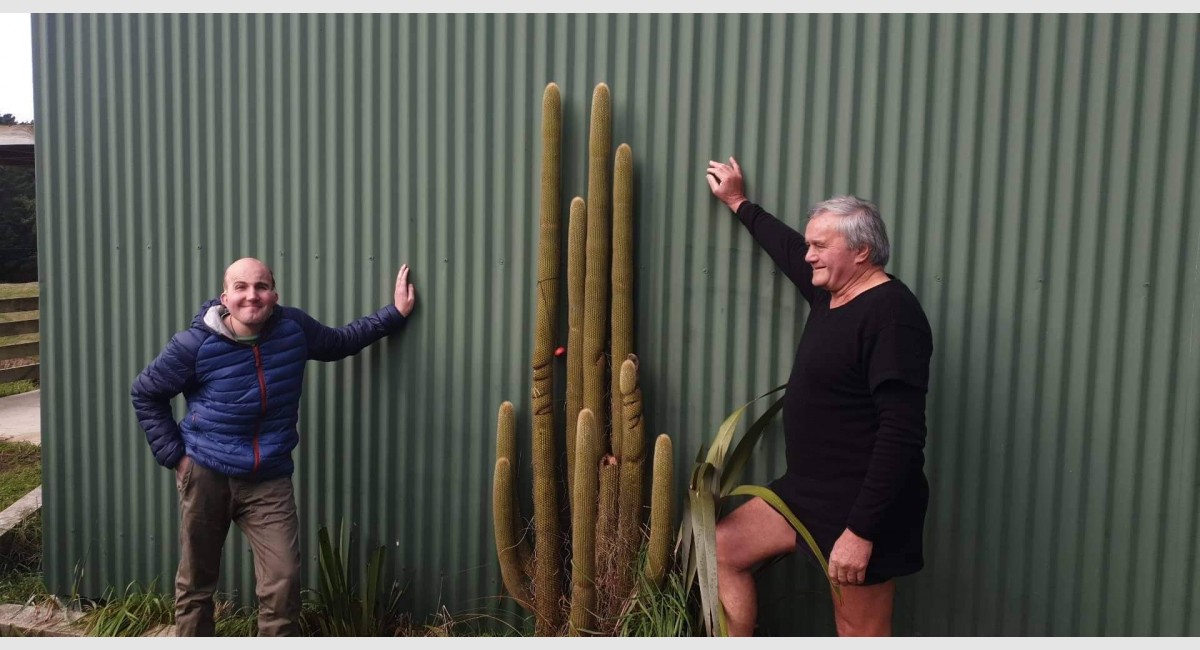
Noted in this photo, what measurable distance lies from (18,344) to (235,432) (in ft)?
31.9

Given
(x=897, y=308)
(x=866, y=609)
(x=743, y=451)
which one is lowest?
(x=866, y=609)

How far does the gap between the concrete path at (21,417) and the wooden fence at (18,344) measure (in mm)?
678

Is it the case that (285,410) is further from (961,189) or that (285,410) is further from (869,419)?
(961,189)

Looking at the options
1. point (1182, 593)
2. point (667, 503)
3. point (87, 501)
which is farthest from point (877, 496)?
point (87, 501)

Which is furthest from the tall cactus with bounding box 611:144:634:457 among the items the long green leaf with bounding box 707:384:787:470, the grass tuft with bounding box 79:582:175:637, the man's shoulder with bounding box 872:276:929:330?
the grass tuft with bounding box 79:582:175:637

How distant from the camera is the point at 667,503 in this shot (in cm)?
342

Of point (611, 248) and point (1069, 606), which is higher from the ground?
point (611, 248)

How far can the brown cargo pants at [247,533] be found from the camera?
357cm

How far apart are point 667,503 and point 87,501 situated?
3.10 m

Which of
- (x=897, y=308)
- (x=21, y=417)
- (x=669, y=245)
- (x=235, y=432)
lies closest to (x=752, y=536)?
(x=897, y=308)

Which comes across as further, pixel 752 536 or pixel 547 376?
pixel 547 376

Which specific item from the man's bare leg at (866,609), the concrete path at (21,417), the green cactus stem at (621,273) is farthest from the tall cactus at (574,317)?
the concrete path at (21,417)

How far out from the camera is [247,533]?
12.1ft

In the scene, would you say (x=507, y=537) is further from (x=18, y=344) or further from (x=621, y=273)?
(x=18, y=344)
